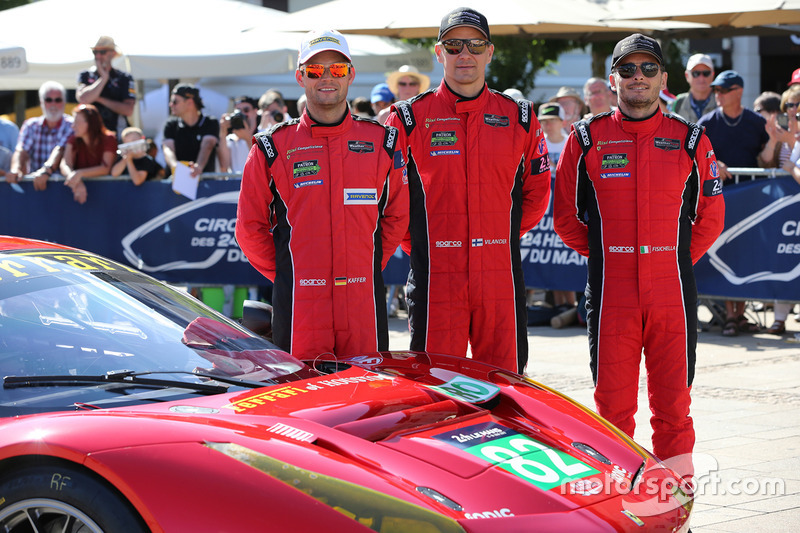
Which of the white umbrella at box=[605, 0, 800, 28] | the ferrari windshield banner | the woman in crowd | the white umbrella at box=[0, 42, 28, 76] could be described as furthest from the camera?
the white umbrella at box=[0, 42, 28, 76]

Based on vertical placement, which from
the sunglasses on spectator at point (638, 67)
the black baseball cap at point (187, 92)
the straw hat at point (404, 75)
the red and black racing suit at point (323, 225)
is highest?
the straw hat at point (404, 75)

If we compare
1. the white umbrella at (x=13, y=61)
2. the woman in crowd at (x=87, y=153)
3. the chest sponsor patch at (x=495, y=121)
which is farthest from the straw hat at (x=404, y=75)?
the chest sponsor patch at (x=495, y=121)

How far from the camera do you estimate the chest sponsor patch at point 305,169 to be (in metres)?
4.86

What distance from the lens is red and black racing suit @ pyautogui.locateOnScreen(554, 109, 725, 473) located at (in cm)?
504

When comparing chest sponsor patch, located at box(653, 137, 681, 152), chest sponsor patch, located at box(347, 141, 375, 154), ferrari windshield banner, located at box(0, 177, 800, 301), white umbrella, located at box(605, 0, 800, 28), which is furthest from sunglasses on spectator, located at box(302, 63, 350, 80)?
white umbrella, located at box(605, 0, 800, 28)

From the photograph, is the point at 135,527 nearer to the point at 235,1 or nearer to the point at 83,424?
the point at 83,424

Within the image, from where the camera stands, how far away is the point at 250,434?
3.05m

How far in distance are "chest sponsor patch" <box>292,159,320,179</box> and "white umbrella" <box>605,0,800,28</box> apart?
Answer: 308 inches

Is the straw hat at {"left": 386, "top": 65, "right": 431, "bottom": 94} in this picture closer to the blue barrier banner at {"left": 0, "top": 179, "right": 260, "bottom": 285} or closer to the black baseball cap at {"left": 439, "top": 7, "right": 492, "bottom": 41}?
the blue barrier banner at {"left": 0, "top": 179, "right": 260, "bottom": 285}

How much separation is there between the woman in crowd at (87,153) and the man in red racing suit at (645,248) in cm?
713

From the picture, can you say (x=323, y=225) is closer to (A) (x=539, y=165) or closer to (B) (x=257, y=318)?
(B) (x=257, y=318)

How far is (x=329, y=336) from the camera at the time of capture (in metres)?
4.81

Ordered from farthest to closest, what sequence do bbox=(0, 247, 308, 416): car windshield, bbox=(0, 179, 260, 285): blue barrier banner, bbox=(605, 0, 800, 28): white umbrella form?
1. bbox=(605, 0, 800, 28): white umbrella
2. bbox=(0, 179, 260, 285): blue barrier banner
3. bbox=(0, 247, 308, 416): car windshield

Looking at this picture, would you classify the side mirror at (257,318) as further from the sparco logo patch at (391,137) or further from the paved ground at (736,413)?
the paved ground at (736,413)
